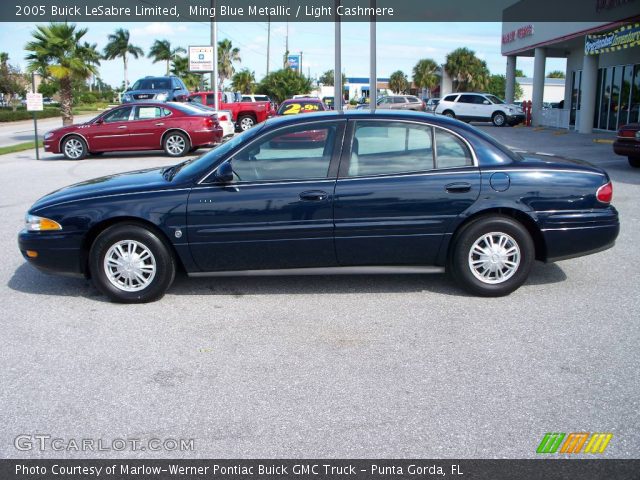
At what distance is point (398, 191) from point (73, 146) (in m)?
14.6

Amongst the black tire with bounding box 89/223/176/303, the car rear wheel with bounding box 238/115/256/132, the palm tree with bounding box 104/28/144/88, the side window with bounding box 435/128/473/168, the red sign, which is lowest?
the black tire with bounding box 89/223/176/303

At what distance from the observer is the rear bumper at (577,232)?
5387mm

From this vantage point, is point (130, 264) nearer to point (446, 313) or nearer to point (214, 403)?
point (214, 403)

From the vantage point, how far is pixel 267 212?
524 cm

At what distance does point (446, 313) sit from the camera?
5070 millimetres

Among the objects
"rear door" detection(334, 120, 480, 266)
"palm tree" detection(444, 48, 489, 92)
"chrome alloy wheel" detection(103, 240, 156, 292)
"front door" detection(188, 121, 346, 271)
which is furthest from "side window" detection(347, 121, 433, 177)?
"palm tree" detection(444, 48, 489, 92)

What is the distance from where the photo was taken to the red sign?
3256 cm

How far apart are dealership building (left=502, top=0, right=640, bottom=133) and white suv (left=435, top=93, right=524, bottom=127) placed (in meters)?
1.70

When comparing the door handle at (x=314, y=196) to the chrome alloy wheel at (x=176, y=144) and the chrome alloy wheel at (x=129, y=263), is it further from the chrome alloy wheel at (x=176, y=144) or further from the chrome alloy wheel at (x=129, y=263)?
the chrome alloy wheel at (x=176, y=144)

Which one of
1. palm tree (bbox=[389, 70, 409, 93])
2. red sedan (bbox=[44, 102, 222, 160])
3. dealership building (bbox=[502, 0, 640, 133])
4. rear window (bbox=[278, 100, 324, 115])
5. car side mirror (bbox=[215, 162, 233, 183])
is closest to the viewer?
car side mirror (bbox=[215, 162, 233, 183])

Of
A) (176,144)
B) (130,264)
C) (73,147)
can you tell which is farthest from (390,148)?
(73,147)

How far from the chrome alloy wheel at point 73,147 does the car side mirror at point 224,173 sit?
→ 13781 mm

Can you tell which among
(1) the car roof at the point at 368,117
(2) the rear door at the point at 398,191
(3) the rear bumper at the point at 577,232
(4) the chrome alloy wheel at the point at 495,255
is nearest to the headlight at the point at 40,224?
(1) the car roof at the point at 368,117

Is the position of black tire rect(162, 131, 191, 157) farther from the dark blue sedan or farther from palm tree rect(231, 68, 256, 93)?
palm tree rect(231, 68, 256, 93)
